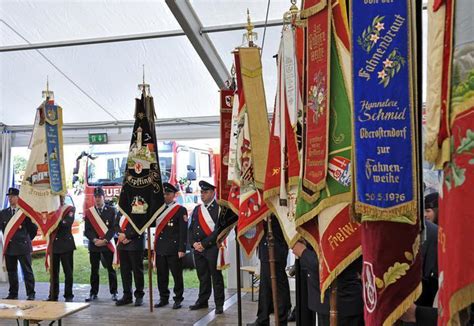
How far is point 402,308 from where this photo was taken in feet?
5.43

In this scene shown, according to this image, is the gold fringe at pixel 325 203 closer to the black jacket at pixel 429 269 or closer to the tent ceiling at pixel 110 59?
the black jacket at pixel 429 269

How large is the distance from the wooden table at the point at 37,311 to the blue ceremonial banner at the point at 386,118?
2.90 m

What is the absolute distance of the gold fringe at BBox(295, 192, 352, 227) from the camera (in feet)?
6.81

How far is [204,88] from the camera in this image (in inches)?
277

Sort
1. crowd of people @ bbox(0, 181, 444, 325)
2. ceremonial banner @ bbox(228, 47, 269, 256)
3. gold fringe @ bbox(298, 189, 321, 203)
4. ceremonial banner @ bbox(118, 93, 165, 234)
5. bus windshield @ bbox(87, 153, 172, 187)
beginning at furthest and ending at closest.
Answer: bus windshield @ bbox(87, 153, 172, 187)
crowd of people @ bbox(0, 181, 444, 325)
ceremonial banner @ bbox(118, 93, 165, 234)
ceremonial banner @ bbox(228, 47, 269, 256)
gold fringe @ bbox(298, 189, 321, 203)

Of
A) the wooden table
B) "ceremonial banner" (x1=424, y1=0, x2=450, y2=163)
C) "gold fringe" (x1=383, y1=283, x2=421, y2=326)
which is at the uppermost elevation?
"ceremonial banner" (x1=424, y1=0, x2=450, y2=163)

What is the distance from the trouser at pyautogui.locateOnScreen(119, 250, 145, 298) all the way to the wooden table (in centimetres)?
248

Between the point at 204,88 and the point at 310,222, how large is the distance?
4.94 metres

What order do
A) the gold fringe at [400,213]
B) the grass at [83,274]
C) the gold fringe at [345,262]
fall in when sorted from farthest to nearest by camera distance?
the grass at [83,274] → the gold fringe at [345,262] → the gold fringe at [400,213]

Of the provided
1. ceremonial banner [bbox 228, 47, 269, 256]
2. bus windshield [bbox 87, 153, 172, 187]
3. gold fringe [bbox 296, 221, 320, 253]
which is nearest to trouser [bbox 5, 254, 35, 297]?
bus windshield [bbox 87, 153, 172, 187]

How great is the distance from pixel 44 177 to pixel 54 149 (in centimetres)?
32

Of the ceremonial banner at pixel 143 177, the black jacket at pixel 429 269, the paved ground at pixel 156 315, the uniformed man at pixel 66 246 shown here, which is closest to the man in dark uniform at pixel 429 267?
the black jacket at pixel 429 269

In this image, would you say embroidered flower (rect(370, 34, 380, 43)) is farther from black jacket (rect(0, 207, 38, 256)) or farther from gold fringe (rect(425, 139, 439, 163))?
black jacket (rect(0, 207, 38, 256))

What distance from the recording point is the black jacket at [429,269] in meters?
2.20
